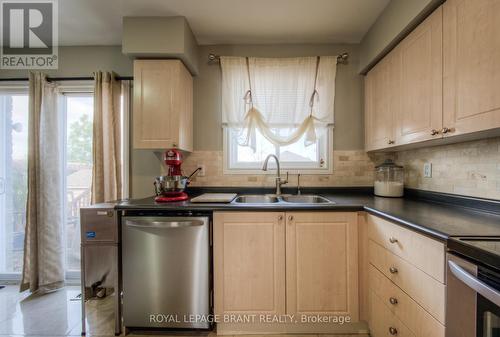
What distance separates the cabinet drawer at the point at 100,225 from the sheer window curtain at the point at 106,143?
575 millimetres

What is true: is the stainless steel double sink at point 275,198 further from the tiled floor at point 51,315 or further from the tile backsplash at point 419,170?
the tiled floor at point 51,315

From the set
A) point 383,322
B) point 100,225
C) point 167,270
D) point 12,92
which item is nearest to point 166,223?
point 167,270

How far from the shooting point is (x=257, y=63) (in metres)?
2.15

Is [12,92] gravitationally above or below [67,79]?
below

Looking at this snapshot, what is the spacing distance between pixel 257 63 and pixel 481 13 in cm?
154

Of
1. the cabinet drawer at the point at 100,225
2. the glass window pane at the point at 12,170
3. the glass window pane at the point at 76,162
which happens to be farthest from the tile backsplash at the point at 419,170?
the glass window pane at the point at 12,170

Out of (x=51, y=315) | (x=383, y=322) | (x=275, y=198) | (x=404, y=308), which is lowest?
(x=51, y=315)

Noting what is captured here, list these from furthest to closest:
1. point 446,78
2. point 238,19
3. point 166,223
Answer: point 238,19
point 166,223
point 446,78

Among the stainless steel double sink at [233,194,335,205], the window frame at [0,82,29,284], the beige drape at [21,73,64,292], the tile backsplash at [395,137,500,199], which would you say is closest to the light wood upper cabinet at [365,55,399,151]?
the tile backsplash at [395,137,500,199]

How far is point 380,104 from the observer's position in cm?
189

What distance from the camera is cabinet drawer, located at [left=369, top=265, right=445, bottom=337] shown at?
3.10ft

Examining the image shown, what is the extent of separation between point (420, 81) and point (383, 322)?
4.94 ft

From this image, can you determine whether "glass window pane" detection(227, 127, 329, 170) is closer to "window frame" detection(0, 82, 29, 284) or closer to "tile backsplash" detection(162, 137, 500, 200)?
"tile backsplash" detection(162, 137, 500, 200)

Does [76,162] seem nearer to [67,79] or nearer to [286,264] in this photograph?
[67,79]
